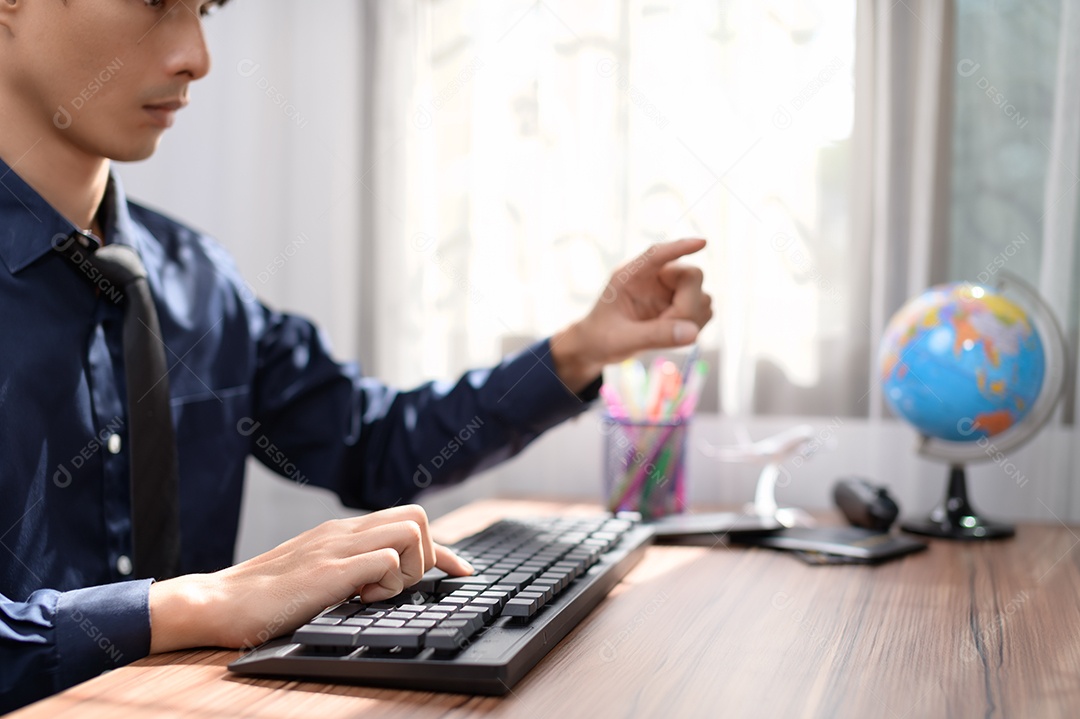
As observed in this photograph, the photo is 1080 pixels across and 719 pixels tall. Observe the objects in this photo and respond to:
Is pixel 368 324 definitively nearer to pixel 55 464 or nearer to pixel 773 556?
pixel 55 464

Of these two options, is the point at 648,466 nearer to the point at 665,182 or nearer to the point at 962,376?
the point at 962,376

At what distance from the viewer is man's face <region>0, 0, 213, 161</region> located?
39.2 inches

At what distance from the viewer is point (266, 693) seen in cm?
62

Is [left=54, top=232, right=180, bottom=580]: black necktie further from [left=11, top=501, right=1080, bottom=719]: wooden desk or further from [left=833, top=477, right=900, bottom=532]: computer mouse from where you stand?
[left=833, top=477, right=900, bottom=532]: computer mouse

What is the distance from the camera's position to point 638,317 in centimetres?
116

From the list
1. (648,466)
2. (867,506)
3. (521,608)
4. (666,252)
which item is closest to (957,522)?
(867,506)

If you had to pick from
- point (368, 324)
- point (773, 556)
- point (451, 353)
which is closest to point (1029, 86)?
point (773, 556)

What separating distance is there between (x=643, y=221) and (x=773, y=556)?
67 cm

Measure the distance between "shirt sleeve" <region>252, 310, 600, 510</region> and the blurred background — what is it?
0.34 m

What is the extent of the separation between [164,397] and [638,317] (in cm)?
53

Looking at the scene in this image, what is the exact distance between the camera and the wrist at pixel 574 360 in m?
1.17

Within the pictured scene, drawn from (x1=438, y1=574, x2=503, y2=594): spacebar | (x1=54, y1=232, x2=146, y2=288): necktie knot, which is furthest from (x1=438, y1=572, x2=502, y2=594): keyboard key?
(x1=54, y1=232, x2=146, y2=288): necktie knot

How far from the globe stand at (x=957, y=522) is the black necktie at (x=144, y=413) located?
86 centimetres

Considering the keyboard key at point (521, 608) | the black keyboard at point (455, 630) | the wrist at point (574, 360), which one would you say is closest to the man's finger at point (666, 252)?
the wrist at point (574, 360)
